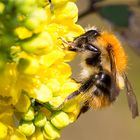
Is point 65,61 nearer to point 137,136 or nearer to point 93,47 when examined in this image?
point 93,47

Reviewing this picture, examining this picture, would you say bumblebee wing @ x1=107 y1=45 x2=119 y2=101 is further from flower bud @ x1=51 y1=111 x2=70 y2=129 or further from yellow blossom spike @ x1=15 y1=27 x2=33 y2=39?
yellow blossom spike @ x1=15 y1=27 x2=33 y2=39

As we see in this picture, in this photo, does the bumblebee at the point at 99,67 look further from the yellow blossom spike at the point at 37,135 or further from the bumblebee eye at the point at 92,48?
the yellow blossom spike at the point at 37,135

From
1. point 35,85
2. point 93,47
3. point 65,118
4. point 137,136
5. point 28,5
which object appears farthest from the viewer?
point 137,136

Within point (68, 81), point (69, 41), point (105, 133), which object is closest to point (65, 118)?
point (68, 81)

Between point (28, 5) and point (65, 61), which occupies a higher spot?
point (28, 5)

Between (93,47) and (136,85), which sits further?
(136,85)

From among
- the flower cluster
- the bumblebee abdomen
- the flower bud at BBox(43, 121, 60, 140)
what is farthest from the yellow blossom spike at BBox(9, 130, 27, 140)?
the bumblebee abdomen

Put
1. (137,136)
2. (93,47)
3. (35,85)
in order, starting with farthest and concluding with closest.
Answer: (137,136) → (93,47) → (35,85)
